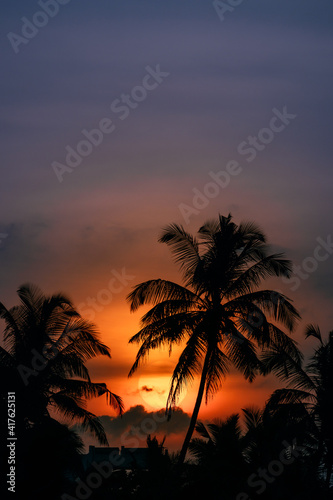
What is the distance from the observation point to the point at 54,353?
27.6 m

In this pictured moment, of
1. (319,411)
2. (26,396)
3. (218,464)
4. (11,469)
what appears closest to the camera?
(11,469)

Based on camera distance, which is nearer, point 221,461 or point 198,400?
point 221,461

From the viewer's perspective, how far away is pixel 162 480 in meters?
21.5

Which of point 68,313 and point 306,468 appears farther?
point 68,313

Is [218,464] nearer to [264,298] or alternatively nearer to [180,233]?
[264,298]

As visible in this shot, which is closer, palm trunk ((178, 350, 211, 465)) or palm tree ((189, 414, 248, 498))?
palm tree ((189, 414, 248, 498))

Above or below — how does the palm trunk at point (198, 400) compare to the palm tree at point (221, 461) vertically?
above

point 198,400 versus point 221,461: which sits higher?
point 198,400

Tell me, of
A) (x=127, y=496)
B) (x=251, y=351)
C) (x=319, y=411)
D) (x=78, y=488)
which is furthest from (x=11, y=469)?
(x=319, y=411)

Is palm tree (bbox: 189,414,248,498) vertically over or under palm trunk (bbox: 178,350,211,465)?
under

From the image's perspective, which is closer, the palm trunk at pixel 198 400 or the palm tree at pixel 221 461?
the palm tree at pixel 221 461

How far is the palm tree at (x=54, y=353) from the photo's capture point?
27.2 meters

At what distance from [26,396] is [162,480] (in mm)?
7172

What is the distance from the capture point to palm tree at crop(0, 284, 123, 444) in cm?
2720
